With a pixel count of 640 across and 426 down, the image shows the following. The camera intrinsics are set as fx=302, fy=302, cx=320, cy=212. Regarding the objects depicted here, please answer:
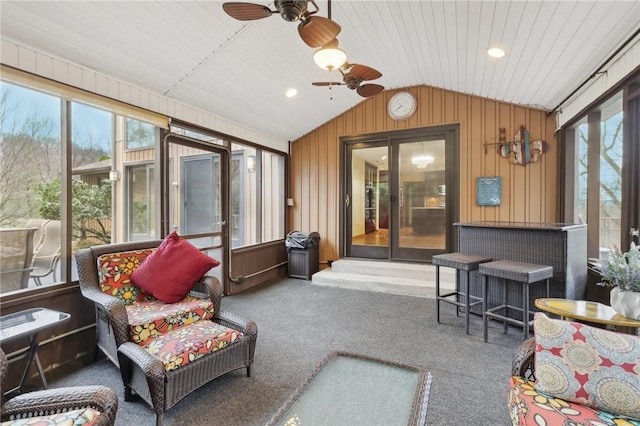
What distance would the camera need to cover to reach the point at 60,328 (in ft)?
8.37

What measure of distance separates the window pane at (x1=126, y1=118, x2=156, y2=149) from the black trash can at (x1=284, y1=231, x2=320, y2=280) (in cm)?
284

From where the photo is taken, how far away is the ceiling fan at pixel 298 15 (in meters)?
2.01

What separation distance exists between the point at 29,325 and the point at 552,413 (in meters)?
2.95

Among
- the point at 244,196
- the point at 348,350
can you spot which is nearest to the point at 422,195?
the point at 244,196

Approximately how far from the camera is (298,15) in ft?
6.81

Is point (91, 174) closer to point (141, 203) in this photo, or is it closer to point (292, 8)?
point (141, 203)

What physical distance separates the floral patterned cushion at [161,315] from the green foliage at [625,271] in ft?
9.08

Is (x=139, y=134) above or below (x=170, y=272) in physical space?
above

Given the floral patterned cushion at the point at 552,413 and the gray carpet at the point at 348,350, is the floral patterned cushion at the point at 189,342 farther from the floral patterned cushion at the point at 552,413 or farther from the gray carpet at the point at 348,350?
the floral patterned cushion at the point at 552,413

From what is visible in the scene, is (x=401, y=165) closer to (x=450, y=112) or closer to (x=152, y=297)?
(x=450, y=112)

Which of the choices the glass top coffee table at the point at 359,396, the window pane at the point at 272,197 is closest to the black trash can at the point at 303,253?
the window pane at the point at 272,197

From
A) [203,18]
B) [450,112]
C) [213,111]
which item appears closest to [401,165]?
[450,112]

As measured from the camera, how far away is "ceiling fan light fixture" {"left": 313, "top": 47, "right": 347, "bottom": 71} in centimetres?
253

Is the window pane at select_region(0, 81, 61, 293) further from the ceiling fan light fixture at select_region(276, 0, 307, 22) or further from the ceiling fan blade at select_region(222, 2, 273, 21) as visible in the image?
the ceiling fan light fixture at select_region(276, 0, 307, 22)
